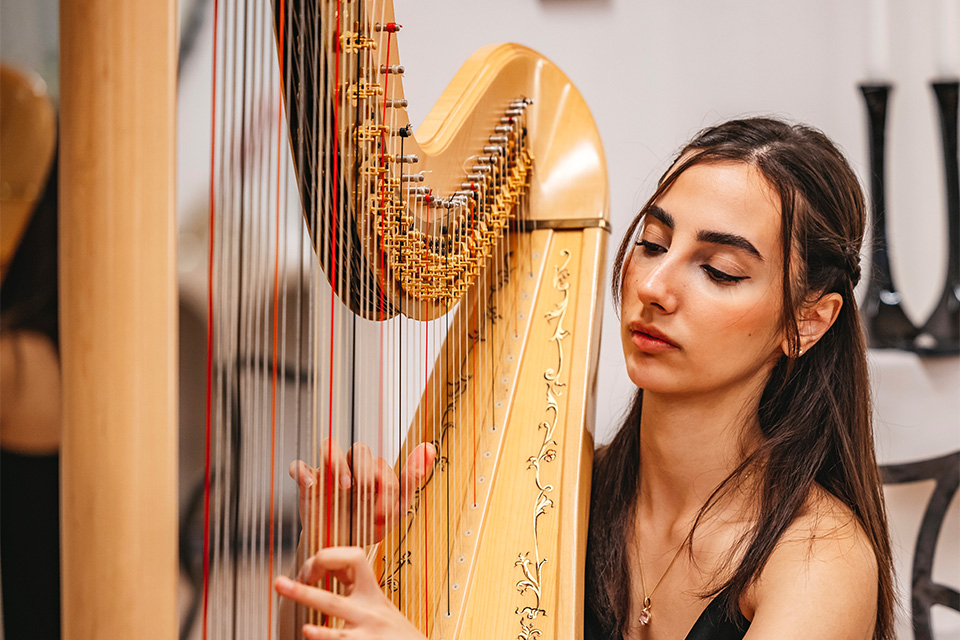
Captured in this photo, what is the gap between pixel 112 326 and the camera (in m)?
0.40

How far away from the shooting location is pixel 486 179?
1.21 m

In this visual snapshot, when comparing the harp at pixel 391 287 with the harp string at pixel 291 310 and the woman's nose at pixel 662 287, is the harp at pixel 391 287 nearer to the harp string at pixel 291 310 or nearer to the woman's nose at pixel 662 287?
the harp string at pixel 291 310

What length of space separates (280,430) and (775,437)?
78 centimetres

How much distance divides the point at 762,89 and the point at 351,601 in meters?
1.65

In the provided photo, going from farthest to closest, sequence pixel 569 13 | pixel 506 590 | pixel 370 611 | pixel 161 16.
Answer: pixel 569 13
pixel 506 590
pixel 370 611
pixel 161 16

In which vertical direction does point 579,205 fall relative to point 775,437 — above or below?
above

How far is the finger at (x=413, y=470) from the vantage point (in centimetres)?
97

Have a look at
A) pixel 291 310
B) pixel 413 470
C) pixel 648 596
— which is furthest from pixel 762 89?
pixel 291 310

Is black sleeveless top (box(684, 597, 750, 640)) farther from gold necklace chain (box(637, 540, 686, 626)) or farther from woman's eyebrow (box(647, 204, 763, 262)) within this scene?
woman's eyebrow (box(647, 204, 763, 262))

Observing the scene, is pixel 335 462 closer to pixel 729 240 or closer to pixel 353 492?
pixel 353 492

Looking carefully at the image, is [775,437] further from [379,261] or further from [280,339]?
[280,339]

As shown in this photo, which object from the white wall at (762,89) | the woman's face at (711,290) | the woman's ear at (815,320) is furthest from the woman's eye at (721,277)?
the white wall at (762,89)

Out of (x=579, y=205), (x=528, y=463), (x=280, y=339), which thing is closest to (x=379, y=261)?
(x=280, y=339)

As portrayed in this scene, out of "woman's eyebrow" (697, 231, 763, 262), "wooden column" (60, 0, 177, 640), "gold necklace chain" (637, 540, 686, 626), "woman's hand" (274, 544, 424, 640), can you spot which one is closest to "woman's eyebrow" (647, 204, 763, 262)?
"woman's eyebrow" (697, 231, 763, 262)
